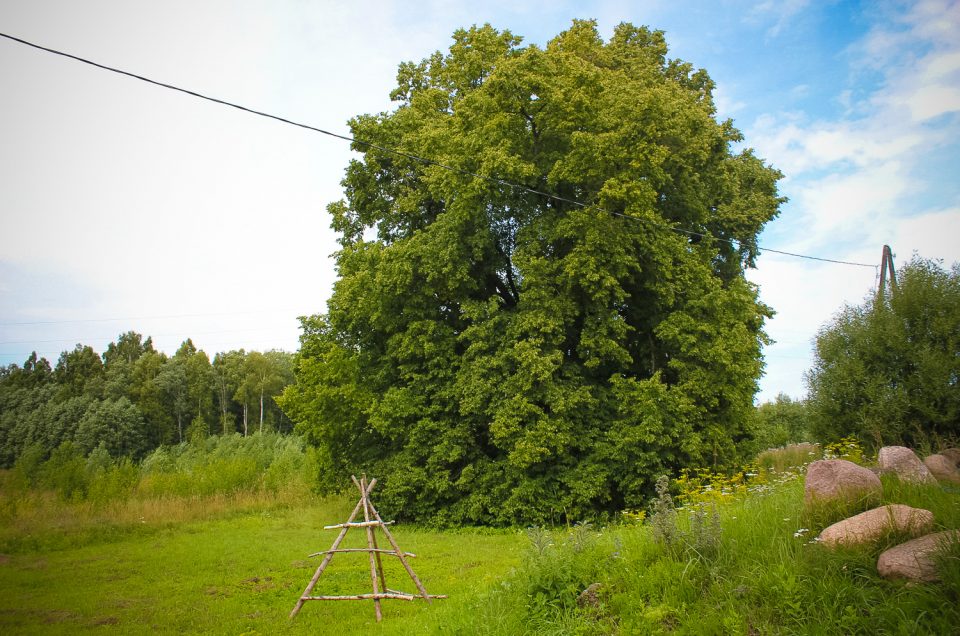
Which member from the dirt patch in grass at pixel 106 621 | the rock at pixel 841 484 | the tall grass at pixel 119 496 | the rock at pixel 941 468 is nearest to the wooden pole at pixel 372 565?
the dirt patch in grass at pixel 106 621

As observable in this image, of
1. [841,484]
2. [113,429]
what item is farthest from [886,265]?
[113,429]

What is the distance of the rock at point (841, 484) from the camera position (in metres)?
5.69

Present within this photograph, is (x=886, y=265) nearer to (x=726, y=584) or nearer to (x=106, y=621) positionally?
(x=726, y=584)

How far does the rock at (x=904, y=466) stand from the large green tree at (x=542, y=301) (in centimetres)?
884

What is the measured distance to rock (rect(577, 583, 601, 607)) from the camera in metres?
5.80

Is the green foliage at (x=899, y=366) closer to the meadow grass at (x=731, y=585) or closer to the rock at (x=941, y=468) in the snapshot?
the rock at (x=941, y=468)

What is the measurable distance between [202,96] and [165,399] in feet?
198

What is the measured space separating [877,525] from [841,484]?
88cm

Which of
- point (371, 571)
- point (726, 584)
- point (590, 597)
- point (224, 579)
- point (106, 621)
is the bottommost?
point (224, 579)

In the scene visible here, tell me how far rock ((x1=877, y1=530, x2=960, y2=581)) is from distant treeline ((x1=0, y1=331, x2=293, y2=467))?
4825 cm

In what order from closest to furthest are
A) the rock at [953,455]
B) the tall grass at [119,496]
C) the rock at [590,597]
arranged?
the rock at [590,597] < the rock at [953,455] < the tall grass at [119,496]

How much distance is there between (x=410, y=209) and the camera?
18922 millimetres

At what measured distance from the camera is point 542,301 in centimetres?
1647

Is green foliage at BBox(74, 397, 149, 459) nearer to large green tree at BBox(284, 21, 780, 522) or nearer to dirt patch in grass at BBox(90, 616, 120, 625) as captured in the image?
large green tree at BBox(284, 21, 780, 522)
